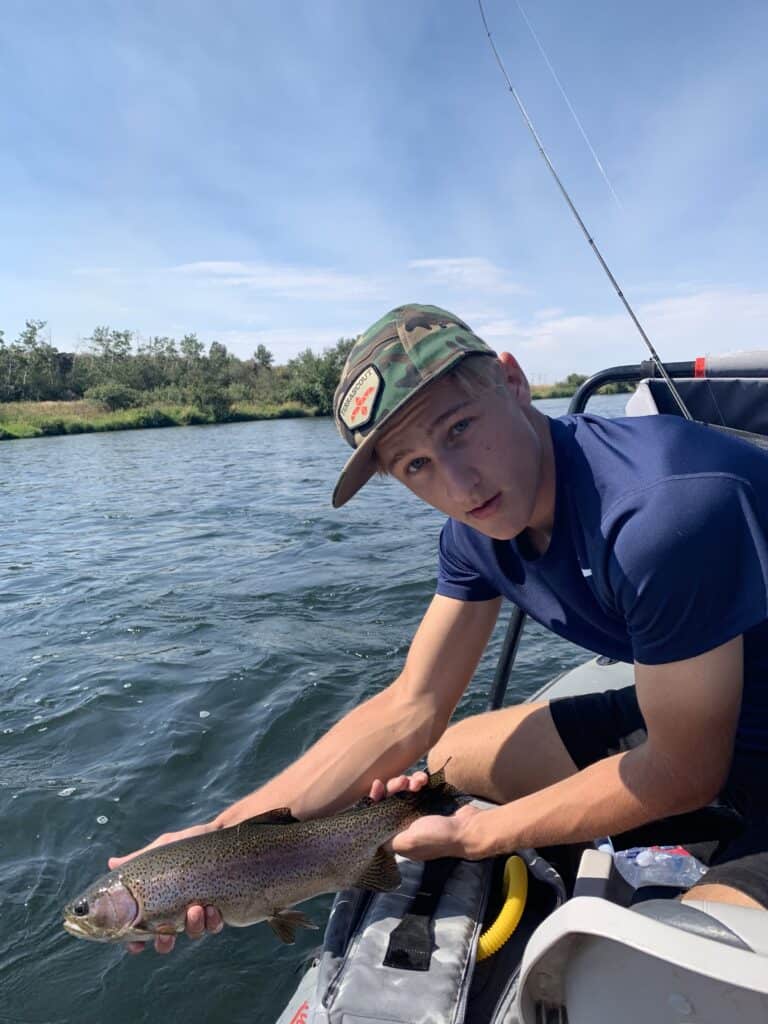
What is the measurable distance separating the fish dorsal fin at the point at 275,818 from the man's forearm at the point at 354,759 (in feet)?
0.29

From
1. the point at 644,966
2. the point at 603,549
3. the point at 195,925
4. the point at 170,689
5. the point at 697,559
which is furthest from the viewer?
the point at 170,689

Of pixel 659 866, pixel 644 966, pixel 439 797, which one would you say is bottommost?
pixel 659 866

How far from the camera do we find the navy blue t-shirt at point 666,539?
1.65m

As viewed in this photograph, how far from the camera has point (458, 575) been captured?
2.60 meters

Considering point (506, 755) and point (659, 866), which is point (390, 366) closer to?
point (506, 755)

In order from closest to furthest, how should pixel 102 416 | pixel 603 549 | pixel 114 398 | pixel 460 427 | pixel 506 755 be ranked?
pixel 603 549 < pixel 460 427 < pixel 506 755 < pixel 102 416 < pixel 114 398

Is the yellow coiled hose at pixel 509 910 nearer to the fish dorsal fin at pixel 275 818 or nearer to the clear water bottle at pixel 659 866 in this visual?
Answer: the clear water bottle at pixel 659 866

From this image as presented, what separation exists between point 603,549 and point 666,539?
18 centimetres

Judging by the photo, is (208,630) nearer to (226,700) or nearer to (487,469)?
(226,700)

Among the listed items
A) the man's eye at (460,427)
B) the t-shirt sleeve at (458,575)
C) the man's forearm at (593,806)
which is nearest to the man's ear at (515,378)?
the man's eye at (460,427)

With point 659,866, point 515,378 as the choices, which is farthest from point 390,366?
point 659,866

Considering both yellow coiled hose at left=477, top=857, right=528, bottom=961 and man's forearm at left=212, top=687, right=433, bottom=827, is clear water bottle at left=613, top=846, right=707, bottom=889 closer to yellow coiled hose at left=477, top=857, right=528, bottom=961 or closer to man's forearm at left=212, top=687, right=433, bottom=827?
yellow coiled hose at left=477, top=857, right=528, bottom=961

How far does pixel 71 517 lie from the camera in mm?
16234

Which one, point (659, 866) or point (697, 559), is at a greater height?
point (697, 559)
